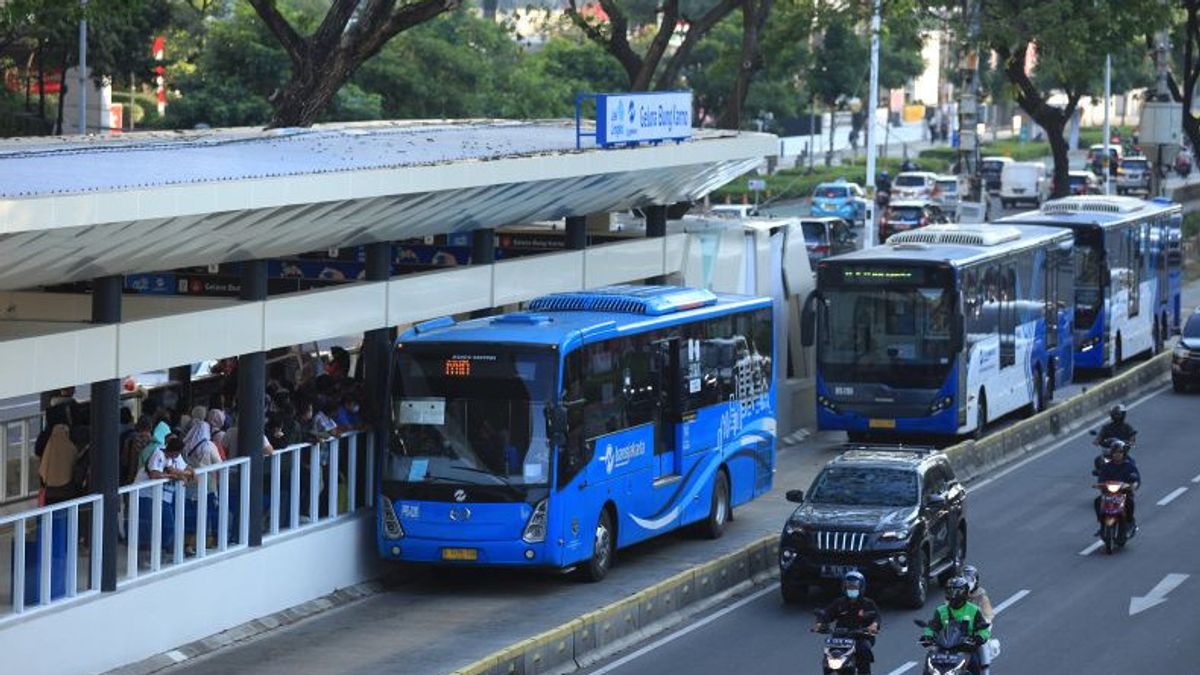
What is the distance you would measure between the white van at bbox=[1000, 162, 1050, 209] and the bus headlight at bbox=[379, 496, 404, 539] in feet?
223

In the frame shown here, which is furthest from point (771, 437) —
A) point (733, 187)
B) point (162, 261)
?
point (733, 187)

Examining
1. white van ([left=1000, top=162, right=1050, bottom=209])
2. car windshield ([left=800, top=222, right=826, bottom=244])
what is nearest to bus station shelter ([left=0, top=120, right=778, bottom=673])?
car windshield ([left=800, top=222, right=826, bottom=244])

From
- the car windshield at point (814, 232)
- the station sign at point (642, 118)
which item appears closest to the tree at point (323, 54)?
the station sign at point (642, 118)

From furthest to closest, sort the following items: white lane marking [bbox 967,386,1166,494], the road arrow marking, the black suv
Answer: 1. white lane marking [bbox 967,386,1166,494]
2. the road arrow marking
3. the black suv

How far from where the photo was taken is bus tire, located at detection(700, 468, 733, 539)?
93.2ft

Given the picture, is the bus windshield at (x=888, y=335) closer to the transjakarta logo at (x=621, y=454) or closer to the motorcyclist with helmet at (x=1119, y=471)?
the motorcyclist with helmet at (x=1119, y=471)

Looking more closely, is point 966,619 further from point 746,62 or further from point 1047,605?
point 746,62

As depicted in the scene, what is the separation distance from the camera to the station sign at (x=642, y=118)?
28.7 metres

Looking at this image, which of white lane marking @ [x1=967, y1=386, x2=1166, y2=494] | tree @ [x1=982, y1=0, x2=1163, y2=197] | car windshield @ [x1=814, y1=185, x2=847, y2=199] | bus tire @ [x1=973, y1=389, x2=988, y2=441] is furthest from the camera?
car windshield @ [x1=814, y1=185, x2=847, y2=199]

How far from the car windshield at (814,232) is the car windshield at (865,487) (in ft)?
112

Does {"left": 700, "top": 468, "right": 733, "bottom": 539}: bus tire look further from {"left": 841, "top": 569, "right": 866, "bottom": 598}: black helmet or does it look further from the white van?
the white van

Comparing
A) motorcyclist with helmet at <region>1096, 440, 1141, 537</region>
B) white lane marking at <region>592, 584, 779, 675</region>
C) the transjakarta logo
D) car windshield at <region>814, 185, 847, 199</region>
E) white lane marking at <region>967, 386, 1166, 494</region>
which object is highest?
car windshield at <region>814, 185, 847, 199</region>

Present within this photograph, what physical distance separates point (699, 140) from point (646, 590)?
10.6m

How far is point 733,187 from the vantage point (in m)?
88.9
